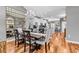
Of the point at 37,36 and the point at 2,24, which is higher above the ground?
the point at 2,24

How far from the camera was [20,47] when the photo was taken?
2609 millimetres

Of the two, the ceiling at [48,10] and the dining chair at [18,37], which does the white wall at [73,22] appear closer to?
the ceiling at [48,10]

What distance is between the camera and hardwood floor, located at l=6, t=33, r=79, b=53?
2578 mm

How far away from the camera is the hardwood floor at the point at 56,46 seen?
8.46 feet

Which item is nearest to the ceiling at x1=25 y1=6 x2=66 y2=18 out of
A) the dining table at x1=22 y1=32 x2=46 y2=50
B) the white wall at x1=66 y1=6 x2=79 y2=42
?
the white wall at x1=66 y1=6 x2=79 y2=42

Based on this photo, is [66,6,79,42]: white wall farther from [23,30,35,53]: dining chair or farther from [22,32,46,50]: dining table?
[23,30,35,53]: dining chair

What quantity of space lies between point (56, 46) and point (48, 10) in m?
0.68

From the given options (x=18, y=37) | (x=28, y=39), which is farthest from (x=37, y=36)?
(x=18, y=37)

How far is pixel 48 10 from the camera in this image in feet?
8.46

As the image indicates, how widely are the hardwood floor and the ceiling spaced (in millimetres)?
368

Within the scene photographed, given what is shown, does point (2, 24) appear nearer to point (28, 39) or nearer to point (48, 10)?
point (28, 39)

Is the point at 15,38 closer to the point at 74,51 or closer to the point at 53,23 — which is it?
the point at 53,23
